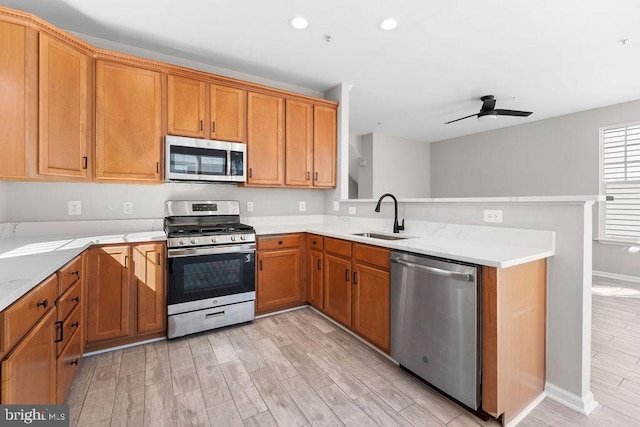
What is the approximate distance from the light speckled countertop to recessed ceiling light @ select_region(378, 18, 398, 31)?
1683 mm

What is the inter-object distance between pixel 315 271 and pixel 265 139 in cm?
153

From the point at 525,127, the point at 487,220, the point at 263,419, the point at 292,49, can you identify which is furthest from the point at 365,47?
the point at 525,127

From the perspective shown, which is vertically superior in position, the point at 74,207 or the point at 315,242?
the point at 74,207

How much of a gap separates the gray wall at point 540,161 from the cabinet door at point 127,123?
6.14 metres

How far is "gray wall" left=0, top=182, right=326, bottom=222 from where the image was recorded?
2.42m

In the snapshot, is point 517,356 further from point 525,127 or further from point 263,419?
point 525,127

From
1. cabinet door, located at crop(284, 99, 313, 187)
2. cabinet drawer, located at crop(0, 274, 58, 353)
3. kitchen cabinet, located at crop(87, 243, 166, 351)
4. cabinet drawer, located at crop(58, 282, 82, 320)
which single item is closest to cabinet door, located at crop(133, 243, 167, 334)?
kitchen cabinet, located at crop(87, 243, 166, 351)

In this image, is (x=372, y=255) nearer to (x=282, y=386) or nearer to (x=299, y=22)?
(x=282, y=386)

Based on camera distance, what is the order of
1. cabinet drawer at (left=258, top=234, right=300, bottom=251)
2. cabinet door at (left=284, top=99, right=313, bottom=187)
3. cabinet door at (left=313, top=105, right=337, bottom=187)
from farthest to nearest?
cabinet door at (left=313, top=105, right=337, bottom=187), cabinet door at (left=284, top=99, right=313, bottom=187), cabinet drawer at (left=258, top=234, right=300, bottom=251)

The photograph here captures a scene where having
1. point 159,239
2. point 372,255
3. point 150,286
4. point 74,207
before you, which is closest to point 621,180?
point 372,255

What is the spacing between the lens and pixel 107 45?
2686 millimetres

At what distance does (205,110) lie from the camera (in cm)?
286

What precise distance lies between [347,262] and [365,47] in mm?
2060

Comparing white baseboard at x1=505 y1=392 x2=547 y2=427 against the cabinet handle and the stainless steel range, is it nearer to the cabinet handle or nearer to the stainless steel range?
the stainless steel range
